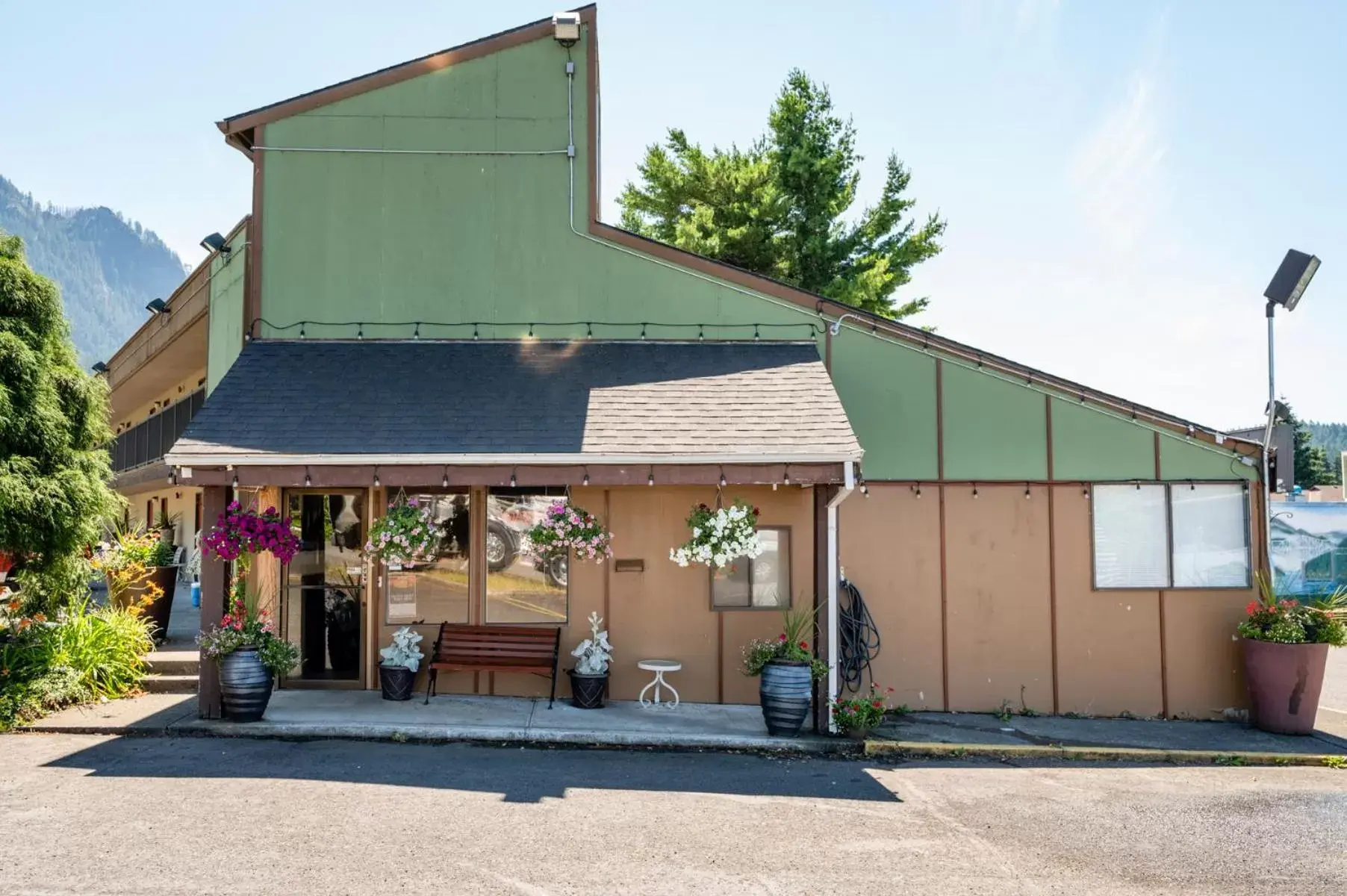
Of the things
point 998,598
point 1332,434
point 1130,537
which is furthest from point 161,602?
point 1332,434

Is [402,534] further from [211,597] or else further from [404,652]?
[211,597]

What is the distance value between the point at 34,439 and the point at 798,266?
57.5ft

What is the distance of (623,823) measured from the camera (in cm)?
681

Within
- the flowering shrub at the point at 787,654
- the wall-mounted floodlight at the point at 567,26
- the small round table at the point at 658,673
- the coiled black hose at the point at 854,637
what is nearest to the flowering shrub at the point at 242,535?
the small round table at the point at 658,673

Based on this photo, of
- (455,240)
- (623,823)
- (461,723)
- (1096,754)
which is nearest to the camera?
(623,823)

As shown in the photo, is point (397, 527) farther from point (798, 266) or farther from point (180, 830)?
point (798, 266)

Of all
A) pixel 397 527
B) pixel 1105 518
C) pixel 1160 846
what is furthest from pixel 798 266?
pixel 1160 846

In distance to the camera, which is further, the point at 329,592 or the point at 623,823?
the point at 329,592

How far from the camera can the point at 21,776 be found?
299 inches

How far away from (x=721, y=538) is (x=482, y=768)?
3.02 meters

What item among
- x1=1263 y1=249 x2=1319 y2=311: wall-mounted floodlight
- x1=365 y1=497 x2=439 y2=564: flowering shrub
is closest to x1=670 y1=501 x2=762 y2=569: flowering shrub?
x1=365 y1=497 x2=439 y2=564: flowering shrub

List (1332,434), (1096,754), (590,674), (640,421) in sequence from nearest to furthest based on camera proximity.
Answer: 1. (1096,754)
2. (640,421)
3. (590,674)
4. (1332,434)

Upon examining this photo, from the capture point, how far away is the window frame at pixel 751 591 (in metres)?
10.7

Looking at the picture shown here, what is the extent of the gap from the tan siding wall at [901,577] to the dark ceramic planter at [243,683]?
6024 millimetres
